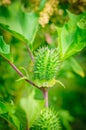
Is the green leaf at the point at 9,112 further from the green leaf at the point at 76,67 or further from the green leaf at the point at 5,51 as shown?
the green leaf at the point at 76,67

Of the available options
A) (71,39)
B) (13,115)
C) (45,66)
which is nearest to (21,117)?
(13,115)

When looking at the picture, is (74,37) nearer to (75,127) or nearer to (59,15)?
(59,15)

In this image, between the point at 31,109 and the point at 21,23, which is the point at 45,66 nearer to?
the point at 31,109

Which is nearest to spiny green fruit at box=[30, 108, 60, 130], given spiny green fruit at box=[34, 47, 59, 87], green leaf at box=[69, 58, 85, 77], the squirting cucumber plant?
the squirting cucumber plant

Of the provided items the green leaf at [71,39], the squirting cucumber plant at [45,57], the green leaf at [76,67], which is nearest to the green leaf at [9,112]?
the squirting cucumber plant at [45,57]

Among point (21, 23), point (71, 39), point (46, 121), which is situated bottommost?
point (46, 121)

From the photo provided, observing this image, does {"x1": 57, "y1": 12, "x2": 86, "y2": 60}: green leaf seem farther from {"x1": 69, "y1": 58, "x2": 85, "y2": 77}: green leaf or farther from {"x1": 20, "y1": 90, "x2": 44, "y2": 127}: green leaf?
{"x1": 69, "y1": 58, "x2": 85, "y2": 77}: green leaf

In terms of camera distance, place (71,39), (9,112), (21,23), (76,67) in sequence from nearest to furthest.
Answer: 1. (9,112)
2. (71,39)
3. (21,23)
4. (76,67)

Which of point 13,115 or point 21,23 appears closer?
point 13,115
